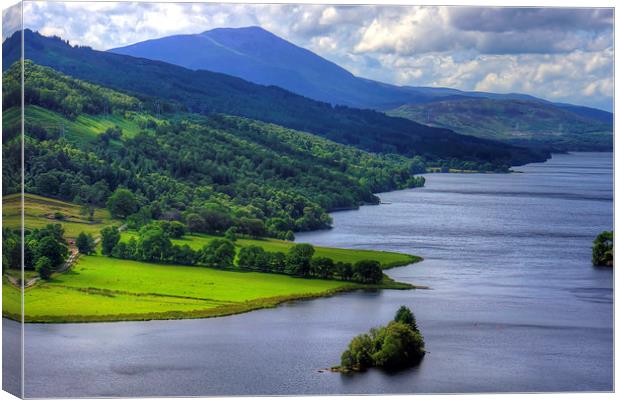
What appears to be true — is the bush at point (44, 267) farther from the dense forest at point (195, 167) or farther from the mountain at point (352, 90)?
the mountain at point (352, 90)

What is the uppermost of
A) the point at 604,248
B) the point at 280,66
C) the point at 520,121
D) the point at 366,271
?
the point at 280,66

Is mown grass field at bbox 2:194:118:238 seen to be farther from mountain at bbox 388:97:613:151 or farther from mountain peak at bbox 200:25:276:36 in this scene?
mountain at bbox 388:97:613:151

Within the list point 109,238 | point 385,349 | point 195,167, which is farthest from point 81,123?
point 385,349

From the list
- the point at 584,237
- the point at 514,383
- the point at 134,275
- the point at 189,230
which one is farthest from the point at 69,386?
the point at 584,237

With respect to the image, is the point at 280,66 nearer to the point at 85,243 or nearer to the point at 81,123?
the point at 81,123

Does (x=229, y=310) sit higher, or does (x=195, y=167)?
(x=195, y=167)

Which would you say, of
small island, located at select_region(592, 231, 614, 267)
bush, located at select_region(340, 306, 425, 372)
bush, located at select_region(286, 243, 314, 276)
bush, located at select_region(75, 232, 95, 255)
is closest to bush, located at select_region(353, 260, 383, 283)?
bush, located at select_region(286, 243, 314, 276)
